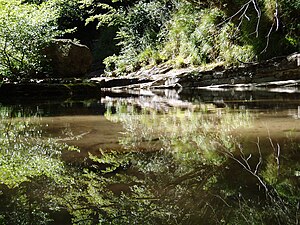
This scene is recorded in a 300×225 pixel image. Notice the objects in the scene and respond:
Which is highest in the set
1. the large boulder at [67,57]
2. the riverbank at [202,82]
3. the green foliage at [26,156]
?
the large boulder at [67,57]

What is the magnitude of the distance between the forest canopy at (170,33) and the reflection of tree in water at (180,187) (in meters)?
3.48

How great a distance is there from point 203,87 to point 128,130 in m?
7.87

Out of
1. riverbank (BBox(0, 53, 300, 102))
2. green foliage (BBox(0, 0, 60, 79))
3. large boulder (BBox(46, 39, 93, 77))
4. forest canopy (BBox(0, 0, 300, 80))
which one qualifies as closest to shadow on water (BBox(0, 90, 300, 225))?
forest canopy (BBox(0, 0, 300, 80))

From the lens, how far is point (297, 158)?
236 cm

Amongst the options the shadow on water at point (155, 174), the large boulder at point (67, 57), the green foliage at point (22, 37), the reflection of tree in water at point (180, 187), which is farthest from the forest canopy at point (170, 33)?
the reflection of tree in water at point (180, 187)

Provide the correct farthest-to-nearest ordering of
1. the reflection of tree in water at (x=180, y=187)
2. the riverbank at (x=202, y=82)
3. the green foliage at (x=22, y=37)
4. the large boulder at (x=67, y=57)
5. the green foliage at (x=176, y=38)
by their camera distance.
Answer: the green foliage at (x=176, y=38), the large boulder at (x=67, y=57), the green foliage at (x=22, y=37), the riverbank at (x=202, y=82), the reflection of tree in water at (x=180, y=187)

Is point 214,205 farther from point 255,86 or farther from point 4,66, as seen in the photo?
point 4,66

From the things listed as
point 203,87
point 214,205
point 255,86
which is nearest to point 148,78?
point 203,87

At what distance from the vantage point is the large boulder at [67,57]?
11.4 m

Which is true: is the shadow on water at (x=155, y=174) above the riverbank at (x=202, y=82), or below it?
below

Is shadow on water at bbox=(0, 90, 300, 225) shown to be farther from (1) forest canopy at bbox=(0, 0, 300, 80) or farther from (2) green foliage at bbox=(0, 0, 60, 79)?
(2) green foliage at bbox=(0, 0, 60, 79)

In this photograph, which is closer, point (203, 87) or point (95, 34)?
point (203, 87)

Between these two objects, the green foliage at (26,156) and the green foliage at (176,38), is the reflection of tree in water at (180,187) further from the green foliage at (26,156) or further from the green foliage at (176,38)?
the green foliage at (176,38)

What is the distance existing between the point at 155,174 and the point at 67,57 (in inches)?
392
